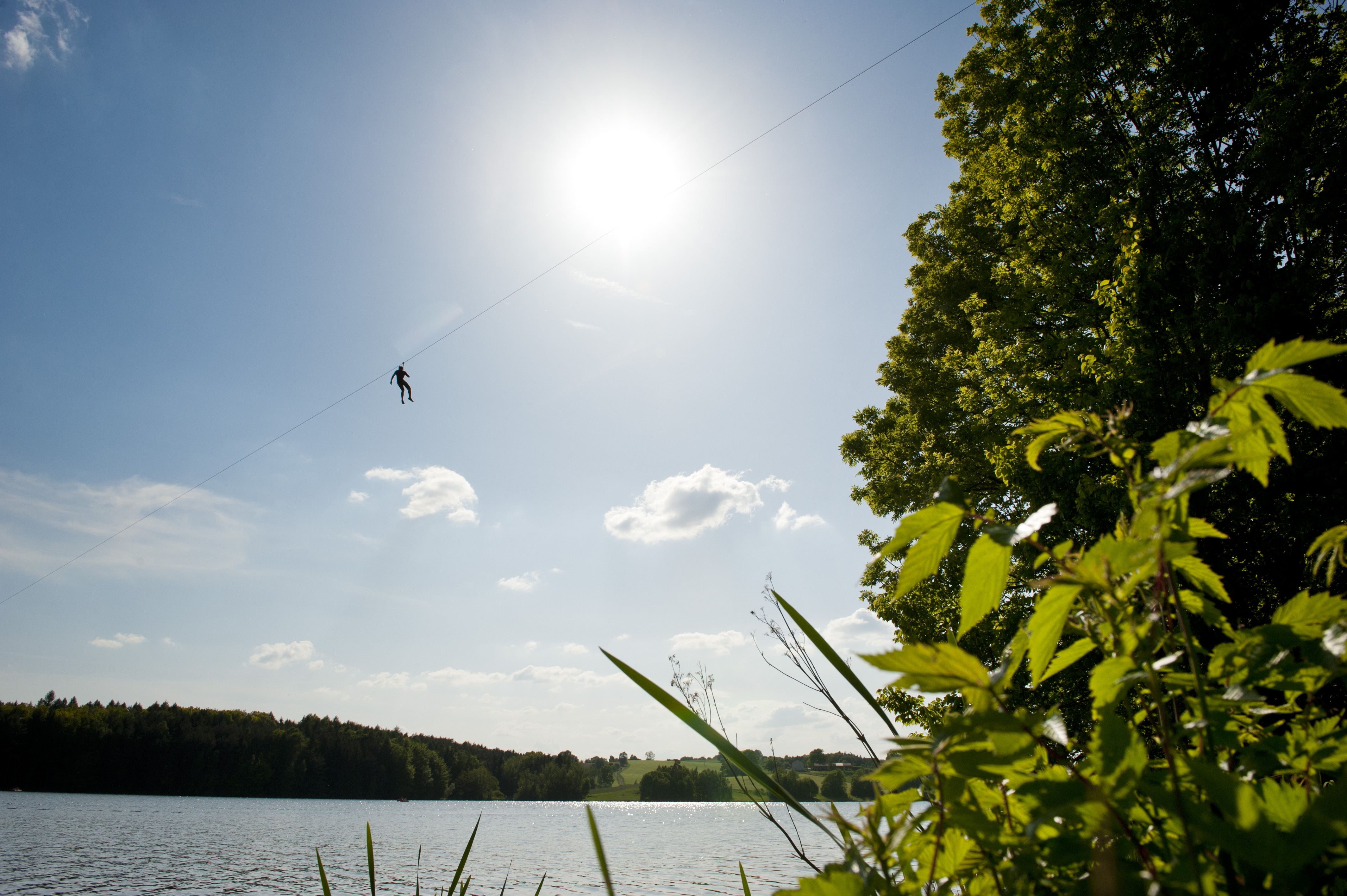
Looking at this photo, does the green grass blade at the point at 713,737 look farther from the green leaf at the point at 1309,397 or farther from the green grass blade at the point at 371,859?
the green leaf at the point at 1309,397

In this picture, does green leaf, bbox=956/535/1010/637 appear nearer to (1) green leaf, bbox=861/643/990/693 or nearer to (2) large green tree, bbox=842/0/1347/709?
(1) green leaf, bbox=861/643/990/693

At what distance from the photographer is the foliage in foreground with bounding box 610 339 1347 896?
1.58ft

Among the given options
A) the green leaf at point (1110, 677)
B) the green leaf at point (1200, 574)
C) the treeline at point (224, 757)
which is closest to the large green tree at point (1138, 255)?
the green leaf at point (1200, 574)

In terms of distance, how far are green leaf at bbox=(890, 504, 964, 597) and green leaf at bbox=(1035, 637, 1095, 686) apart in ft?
0.47

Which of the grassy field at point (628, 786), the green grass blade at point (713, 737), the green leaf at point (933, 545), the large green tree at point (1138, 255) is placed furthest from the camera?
the grassy field at point (628, 786)

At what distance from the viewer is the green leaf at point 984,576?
650 mm

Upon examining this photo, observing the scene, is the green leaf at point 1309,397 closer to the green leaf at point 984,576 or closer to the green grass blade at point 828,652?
the green leaf at point 984,576

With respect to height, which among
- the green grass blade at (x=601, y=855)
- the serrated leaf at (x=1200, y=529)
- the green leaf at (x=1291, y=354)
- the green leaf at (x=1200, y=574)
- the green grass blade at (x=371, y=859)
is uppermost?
the green leaf at (x=1291, y=354)

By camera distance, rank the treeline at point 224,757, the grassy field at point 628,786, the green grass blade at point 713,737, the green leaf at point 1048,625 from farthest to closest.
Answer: the grassy field at point 628,786, the treeline at point 224,757, the green grass blade at point 713,737, the green leaf at point 1048,625

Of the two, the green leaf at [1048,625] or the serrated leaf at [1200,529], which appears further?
the serrated leaf at [1200,529]

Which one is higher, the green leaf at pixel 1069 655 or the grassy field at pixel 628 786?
the green leaf at pixel 1069 655

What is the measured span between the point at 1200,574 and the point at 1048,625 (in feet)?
0.99

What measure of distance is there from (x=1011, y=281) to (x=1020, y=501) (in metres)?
3.15

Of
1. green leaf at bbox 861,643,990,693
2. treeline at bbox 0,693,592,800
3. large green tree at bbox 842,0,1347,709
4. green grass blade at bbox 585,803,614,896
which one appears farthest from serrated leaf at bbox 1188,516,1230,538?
treeline at bbox 0,693,592,800
